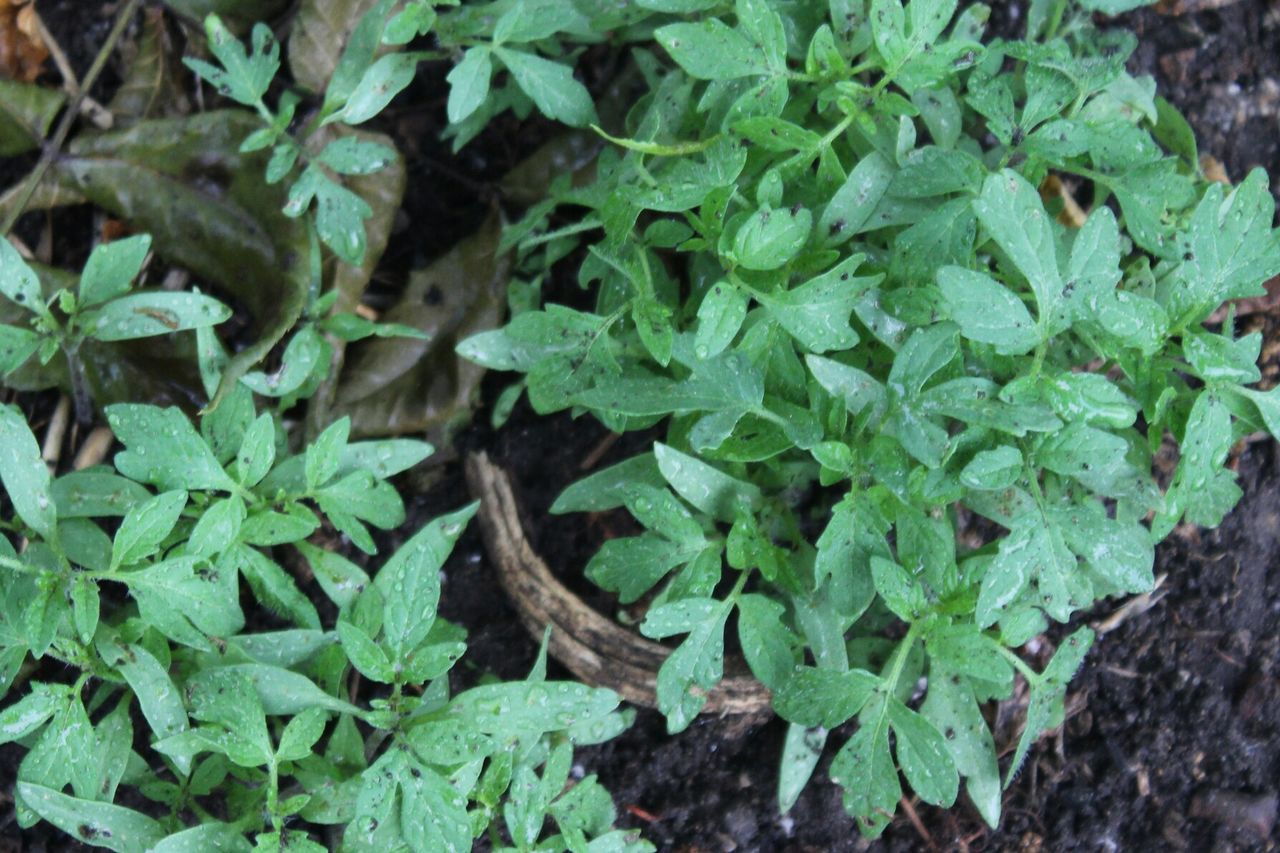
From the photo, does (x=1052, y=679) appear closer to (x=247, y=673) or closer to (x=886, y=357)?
(x=886, y=357)

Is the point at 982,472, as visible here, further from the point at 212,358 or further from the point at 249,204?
the point at 249,204

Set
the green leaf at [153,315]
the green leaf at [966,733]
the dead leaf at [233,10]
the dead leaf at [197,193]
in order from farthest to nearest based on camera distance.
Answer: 1. the dead leaf at [233,10]
2. the dead leaf at [197,193]
3. the green leaf at [153,315]
4. the green leaf at [966,733]

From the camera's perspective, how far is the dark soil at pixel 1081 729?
2414mm

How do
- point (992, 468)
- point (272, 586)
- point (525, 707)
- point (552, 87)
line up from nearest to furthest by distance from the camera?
point (992, 468) → point (525, 707) → point (272, 586) → point (552, 87)

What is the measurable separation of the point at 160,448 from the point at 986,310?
1.46 m

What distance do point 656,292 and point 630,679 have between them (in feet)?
2.60

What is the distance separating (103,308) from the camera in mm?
2381

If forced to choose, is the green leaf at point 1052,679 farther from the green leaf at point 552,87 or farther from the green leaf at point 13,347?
the green leaf at point 13,347

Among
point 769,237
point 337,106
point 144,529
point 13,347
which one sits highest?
point 337,106

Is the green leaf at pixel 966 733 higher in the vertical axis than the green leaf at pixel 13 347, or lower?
lower

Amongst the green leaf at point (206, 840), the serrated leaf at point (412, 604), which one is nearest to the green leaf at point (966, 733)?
the serrated leaf at point (412, 604)

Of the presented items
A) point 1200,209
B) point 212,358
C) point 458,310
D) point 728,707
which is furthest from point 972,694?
point 212,358

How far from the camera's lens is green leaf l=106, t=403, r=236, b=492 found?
2.07 meters

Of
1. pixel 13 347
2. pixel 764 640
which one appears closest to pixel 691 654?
pixel 764 640
